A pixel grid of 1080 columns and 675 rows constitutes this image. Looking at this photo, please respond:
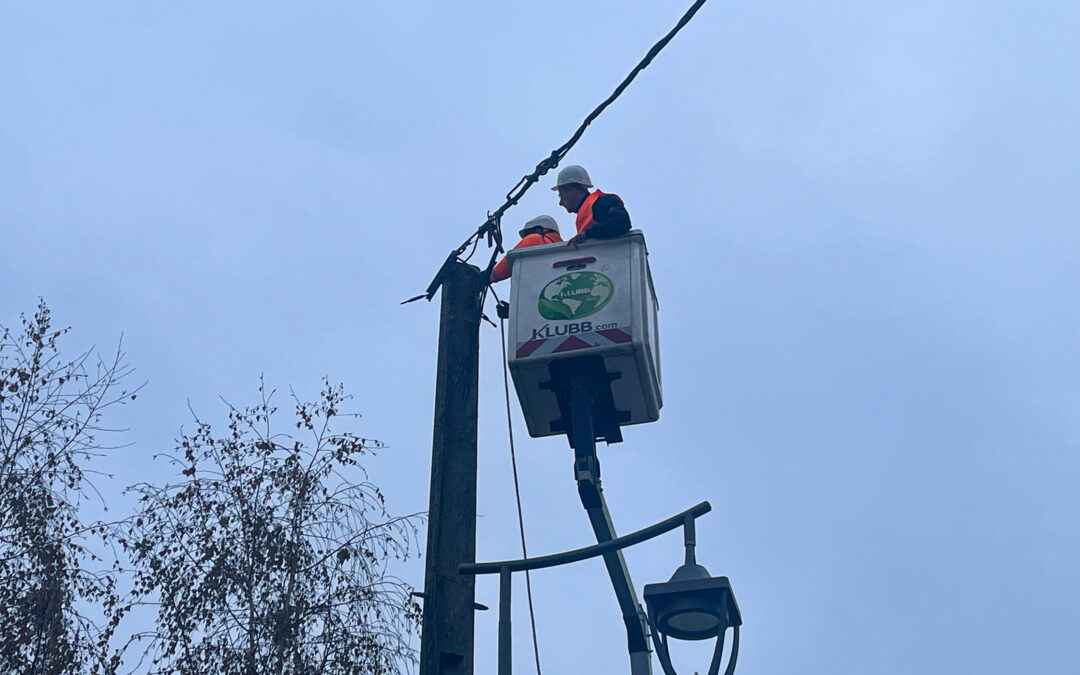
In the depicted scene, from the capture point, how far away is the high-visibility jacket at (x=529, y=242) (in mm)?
6086

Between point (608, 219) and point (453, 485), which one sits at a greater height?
point (608, 219)

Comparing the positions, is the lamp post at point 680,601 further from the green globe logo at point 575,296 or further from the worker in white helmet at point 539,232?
the worker in white helmet at point 539,232

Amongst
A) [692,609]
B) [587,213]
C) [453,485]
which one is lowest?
[692,609]

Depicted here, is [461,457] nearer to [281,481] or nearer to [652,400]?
[652,400]

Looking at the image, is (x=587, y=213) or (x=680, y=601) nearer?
(x=680, y=601)

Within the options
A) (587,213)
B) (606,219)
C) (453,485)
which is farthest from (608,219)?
(453,485)

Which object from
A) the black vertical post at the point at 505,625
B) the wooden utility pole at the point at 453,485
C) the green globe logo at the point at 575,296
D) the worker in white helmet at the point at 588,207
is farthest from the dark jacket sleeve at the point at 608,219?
the black vertical post at the point at 505,625

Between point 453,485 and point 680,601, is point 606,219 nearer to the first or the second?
point 453,485

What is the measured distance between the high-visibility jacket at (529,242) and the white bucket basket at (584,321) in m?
0.10

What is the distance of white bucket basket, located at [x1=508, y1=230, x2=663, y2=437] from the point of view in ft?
18.4

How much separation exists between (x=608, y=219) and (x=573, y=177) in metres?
1.05

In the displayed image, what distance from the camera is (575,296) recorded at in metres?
5.72

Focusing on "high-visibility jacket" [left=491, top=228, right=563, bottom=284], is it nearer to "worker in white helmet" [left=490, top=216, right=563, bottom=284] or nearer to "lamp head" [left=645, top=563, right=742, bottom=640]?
"worker in white helmet" [left=490, top=216, right=563, bottom=284]

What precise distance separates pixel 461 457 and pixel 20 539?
6581 mm
